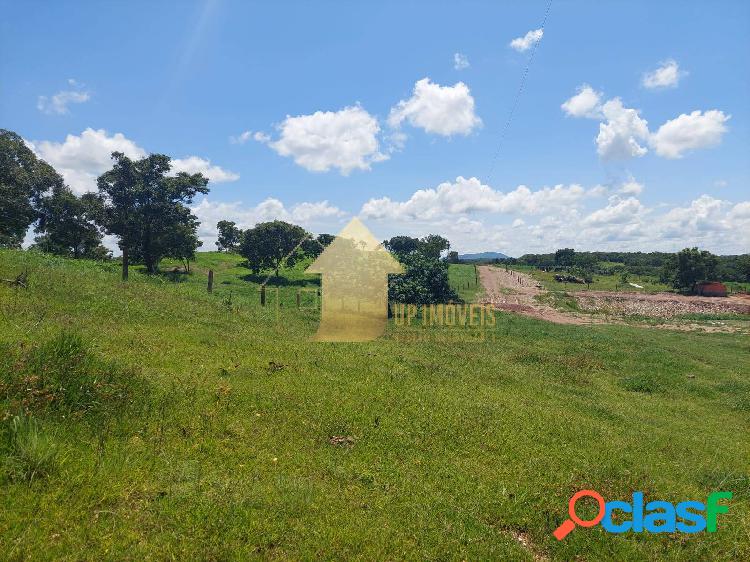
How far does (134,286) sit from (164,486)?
19.8 m

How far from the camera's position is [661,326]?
40.9 meters

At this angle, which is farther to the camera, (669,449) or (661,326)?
(661,326)

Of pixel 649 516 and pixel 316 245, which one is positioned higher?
pixel 316 245

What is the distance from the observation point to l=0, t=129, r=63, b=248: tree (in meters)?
40.3

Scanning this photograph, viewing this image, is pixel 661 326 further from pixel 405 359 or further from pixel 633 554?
pixel 633 554

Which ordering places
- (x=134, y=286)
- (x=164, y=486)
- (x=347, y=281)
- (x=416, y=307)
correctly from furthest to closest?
(x=416, y=307), (x=347, y=281), (x=134, y=286), (x=164, y=486)

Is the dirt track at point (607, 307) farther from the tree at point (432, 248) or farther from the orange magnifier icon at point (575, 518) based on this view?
the orange magnifier icon at point (575, 518)

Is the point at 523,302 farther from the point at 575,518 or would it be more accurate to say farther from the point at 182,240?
the point at 575,518

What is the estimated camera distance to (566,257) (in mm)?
117062

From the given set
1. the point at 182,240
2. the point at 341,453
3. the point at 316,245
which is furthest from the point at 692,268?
the point at 341,453

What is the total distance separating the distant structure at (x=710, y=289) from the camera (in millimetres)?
70812

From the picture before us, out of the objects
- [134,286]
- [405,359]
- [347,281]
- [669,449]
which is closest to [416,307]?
[347,281]

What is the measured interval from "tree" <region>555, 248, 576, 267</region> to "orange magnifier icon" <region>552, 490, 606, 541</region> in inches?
4660

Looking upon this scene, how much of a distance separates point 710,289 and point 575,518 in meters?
85.3
